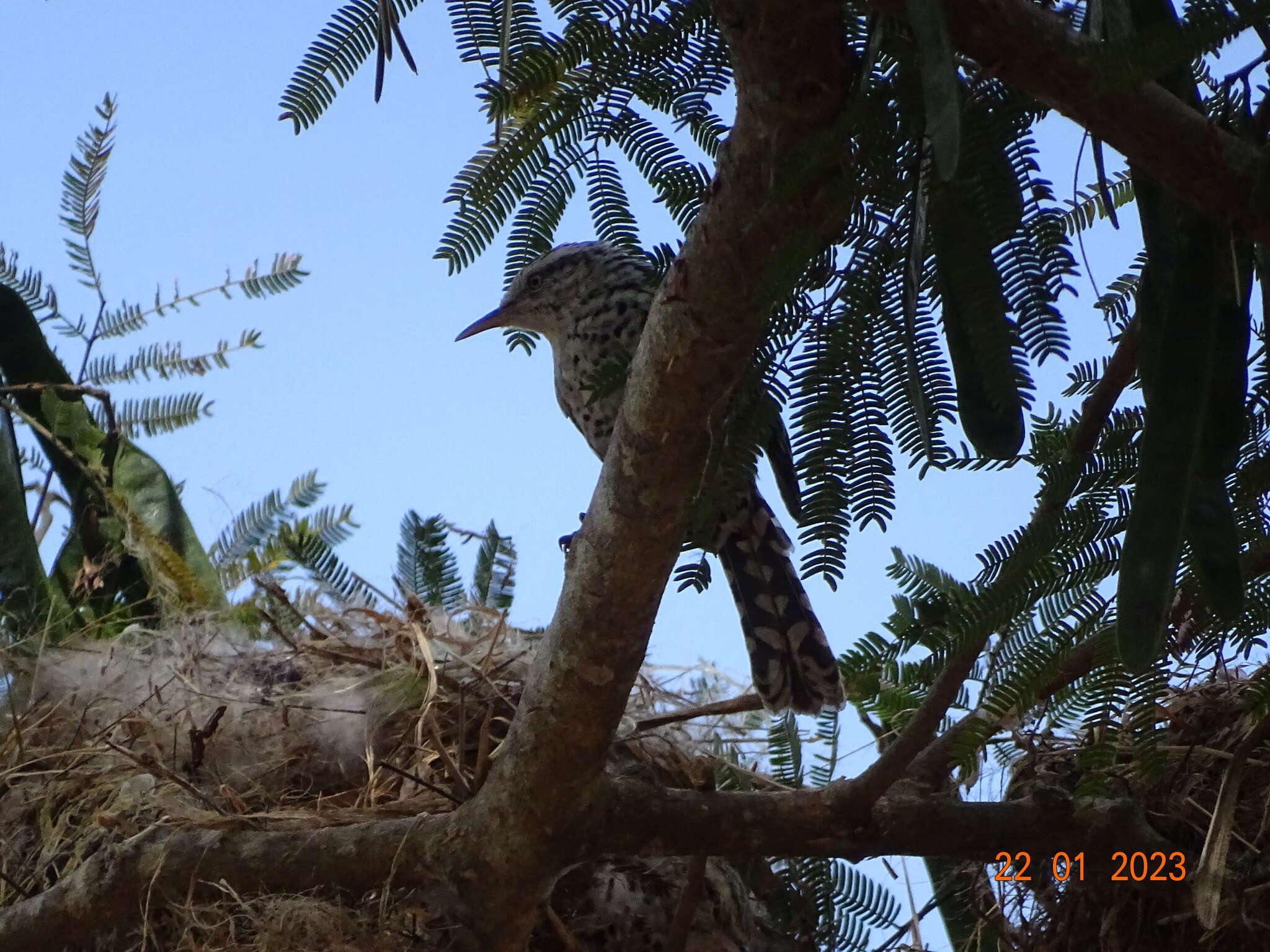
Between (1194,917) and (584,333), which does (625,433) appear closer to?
(1194,917)

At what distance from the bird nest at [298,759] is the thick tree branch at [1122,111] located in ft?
5.37

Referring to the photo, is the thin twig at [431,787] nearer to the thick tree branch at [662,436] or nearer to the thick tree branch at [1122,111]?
the thick tree branch at [662,436]

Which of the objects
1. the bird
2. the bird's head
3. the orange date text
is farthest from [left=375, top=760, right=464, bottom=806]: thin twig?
the bird's head

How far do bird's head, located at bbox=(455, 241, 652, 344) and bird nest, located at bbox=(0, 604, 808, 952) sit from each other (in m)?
0.98

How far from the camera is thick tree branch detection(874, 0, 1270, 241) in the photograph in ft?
4.81

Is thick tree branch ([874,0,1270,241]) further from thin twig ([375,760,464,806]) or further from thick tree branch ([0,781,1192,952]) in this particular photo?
thin twig ([375,760,464,806])

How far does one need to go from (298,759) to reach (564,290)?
1617mm

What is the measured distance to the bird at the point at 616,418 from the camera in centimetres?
328

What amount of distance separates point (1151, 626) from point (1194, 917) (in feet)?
5.63

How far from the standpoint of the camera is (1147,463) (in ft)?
4.97

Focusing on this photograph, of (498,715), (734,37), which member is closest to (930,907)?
(498,715)

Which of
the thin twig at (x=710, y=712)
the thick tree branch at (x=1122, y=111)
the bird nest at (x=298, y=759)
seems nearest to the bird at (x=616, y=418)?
the thin twig at (x=710, y=712)

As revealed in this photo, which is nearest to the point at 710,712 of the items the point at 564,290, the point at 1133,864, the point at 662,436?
the point at 1133,864

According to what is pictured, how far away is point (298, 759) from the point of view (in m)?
3.21
